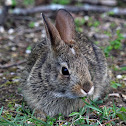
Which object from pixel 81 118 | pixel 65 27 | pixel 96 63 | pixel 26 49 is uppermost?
pixel 65 27

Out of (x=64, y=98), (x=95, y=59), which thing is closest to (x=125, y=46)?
(x=95, y=59)

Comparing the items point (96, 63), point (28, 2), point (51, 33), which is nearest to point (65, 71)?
point (51, 33)

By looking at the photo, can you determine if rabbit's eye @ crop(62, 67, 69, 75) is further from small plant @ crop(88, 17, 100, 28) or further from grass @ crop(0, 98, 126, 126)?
small plant @ crop(88, 17, 100, 28)

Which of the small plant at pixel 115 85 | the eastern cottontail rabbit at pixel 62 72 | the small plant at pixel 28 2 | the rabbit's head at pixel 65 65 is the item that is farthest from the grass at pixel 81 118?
the small plant at pixel 28 2

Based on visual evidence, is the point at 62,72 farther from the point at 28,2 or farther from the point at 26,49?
the point at 28,2

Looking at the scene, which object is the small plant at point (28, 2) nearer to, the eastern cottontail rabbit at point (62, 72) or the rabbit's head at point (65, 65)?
the eastern cottontail rabbit at point (62, 72)

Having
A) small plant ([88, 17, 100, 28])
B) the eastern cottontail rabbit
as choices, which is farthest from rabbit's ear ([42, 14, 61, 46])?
small plant ([88, 17, 100, 28])

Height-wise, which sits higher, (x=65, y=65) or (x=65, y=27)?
(x=65, y=27)
